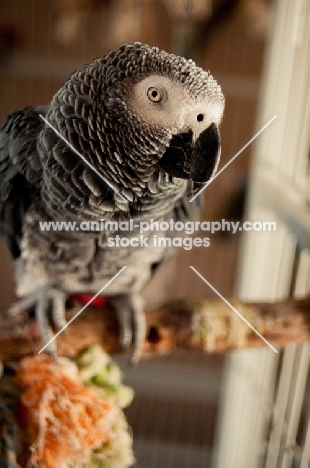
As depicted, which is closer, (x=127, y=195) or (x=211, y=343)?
(x=127, y=195)

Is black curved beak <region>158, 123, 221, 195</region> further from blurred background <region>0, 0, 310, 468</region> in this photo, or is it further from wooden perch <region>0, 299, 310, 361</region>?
wooden perch <region>0, 299, 310, 361</region>

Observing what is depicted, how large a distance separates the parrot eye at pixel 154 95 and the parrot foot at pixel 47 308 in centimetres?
37

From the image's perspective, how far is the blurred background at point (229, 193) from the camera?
530mm

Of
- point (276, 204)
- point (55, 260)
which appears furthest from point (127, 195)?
point (276, 204)

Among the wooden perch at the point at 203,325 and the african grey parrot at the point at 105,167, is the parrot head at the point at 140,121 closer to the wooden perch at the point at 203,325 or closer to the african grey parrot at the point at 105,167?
the african grey parrot at the point at 105,167

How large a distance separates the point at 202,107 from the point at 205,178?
85 millimetres

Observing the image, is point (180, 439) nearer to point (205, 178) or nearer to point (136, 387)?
point (136, 387)

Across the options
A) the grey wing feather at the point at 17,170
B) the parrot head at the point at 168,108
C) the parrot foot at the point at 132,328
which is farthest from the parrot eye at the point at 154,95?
the parrot foot at the point at 132,328

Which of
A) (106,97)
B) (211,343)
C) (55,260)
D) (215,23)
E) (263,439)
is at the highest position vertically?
(215,23)

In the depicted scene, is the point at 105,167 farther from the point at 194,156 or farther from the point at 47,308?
the point at 47,308

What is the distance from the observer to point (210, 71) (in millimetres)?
433

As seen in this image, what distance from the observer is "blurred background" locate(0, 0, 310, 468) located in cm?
53

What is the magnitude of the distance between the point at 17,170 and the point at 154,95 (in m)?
0.27

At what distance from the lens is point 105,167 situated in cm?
49
